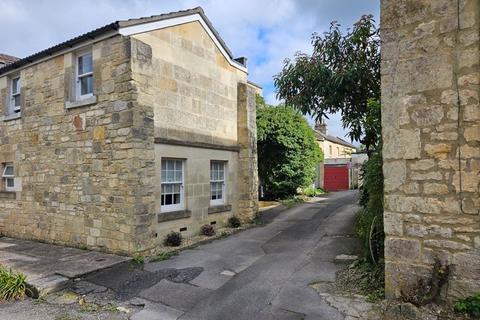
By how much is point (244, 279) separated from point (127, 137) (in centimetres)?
413

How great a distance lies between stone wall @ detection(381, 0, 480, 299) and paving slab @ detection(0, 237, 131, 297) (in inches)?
217

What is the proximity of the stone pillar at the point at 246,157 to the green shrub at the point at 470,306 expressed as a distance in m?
8.35

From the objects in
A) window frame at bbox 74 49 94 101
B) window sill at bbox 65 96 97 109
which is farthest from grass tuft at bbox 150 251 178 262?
window frame at bbox 74 49 94 101

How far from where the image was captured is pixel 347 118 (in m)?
8.62

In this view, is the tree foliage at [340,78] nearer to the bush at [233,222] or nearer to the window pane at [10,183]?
the bush at [233,222]

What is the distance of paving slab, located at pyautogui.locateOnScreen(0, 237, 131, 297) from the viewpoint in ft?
20.7

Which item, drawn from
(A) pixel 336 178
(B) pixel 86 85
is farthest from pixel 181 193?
(A) pixel 336 178

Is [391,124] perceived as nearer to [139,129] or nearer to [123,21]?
[139,129]

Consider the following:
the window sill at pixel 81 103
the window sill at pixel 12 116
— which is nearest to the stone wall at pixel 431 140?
the window sill at pixel 81 103

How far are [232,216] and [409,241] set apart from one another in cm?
794

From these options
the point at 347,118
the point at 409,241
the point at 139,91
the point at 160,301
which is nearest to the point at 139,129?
the point at 139,91

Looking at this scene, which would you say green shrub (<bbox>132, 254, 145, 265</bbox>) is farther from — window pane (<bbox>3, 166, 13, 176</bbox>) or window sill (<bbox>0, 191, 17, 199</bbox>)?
window pane (<bbox>3, 166, 13, 176</bbox>)

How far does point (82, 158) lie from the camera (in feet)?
29.0

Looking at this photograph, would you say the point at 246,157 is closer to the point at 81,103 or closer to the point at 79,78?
the point at 81,103
